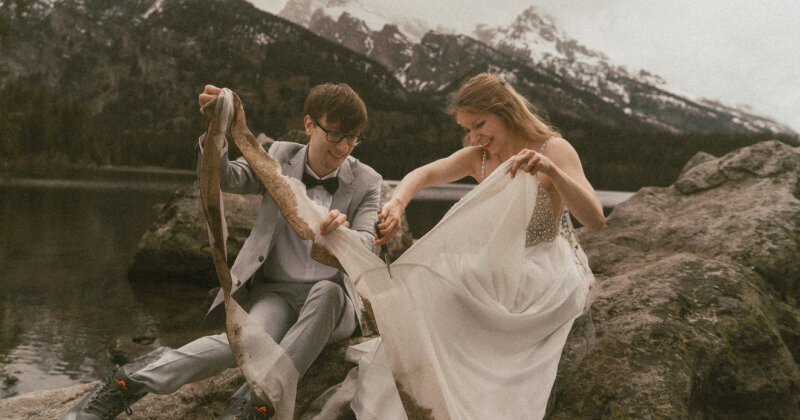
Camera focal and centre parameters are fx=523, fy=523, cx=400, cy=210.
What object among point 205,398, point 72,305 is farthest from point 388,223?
point 72,305

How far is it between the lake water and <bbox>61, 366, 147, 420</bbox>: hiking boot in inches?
176

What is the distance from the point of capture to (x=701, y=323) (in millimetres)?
3543

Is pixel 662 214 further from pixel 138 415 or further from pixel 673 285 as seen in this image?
pixel 138 415

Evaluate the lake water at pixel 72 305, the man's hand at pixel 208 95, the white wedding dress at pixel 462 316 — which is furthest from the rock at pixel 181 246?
the white wedding dress at pixel 462 316

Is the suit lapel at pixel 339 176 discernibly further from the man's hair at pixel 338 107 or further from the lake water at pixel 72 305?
the lake water at pixel 72 305

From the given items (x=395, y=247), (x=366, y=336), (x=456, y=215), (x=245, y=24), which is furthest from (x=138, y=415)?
(x=245, y=24)

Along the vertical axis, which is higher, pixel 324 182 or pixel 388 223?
pixel 388 223

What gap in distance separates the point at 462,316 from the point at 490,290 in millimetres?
235

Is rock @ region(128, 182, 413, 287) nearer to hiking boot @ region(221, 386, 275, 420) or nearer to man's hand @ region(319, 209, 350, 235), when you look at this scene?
hiking boot @ region(221, 386, 275, 420)

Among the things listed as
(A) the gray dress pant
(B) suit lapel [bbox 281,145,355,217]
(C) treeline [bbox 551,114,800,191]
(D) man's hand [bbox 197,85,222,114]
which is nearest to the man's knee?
(A) the gray dress pant

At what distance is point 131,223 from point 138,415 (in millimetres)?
19219

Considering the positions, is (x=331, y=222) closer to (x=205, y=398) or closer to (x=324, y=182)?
(x=324, y=182)

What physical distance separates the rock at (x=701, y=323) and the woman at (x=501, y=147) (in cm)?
86

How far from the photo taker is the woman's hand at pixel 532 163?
2.99 m
